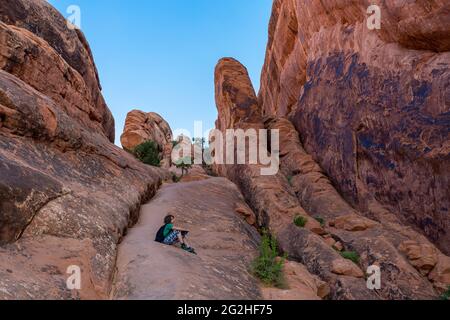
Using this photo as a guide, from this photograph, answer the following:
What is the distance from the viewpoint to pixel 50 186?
10969 millimetres

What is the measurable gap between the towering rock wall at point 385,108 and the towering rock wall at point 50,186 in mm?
12693

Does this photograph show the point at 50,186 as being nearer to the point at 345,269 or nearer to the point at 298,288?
the point at 298,288

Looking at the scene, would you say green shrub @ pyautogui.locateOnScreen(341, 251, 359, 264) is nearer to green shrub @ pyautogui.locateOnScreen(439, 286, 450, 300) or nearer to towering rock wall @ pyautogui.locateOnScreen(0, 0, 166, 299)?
green shrub @ pyautogui.locateOnScreen(439, 286, 450, 300)

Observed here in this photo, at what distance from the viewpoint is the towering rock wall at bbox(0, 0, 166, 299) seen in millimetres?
8727

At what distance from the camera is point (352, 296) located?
40.5 feet

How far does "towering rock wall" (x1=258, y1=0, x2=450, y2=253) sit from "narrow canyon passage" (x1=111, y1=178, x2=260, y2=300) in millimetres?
7656

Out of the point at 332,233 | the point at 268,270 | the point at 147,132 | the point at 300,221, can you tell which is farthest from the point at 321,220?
the point at 147,132

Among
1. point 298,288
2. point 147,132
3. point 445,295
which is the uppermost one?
point 147,132

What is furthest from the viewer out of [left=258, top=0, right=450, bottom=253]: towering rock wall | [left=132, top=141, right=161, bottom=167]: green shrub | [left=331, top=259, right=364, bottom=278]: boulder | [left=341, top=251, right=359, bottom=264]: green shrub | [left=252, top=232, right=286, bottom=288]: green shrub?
[left=132, top=141, right=161, bottom=167]: green shrub

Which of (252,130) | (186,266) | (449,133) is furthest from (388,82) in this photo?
(186,266)

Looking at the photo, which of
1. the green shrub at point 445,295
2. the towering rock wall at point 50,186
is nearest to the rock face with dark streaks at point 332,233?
the green shrub at point 445,295

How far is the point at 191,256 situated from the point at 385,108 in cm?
1350

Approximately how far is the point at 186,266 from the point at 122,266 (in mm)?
2032

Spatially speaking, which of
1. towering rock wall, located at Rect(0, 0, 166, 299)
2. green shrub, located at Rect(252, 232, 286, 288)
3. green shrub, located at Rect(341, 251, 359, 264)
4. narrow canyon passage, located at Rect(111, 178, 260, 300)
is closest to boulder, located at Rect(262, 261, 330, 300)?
green shrub, located at Rect(252, 232, 286, 288)
